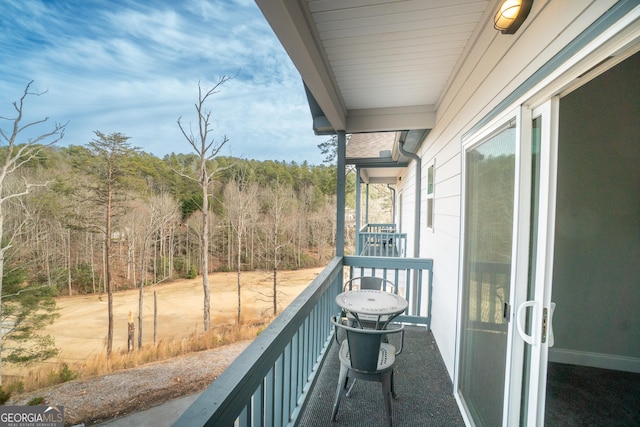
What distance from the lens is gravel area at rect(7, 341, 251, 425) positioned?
301 inches

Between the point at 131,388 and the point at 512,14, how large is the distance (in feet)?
39.1

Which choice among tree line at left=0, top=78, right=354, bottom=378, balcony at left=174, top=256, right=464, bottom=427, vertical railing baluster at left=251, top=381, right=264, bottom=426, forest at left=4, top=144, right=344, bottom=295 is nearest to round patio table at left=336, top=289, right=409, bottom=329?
balcony at left=174, top=256, right=464, bottom=427

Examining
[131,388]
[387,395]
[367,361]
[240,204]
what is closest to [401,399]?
[387,395]

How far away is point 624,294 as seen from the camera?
244 centimetres

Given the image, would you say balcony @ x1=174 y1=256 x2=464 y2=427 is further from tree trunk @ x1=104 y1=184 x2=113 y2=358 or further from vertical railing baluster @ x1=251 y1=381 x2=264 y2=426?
tree trunk @ x1=104 y1=184 x2=113 y2=358

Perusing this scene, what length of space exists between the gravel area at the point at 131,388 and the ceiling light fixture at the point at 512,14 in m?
7.90

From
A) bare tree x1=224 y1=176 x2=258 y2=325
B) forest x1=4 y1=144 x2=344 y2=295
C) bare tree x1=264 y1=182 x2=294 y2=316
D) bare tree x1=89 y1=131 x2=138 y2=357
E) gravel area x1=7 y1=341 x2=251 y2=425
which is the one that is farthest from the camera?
bare tree x1=224 y1=176 x2=258 y2=325

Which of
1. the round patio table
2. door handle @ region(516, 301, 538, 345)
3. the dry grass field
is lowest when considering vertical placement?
the dry grass field

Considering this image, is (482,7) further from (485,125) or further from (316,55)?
(316,55)

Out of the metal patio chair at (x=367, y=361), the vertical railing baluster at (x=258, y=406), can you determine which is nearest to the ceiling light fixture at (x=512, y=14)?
the metal patio chair at (x=367, y=361)

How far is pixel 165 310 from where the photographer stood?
16.7m

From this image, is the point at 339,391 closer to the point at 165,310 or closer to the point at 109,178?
the point at 109,178

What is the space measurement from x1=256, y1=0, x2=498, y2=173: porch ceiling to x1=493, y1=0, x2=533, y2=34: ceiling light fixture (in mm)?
412

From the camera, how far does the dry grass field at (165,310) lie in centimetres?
1327
